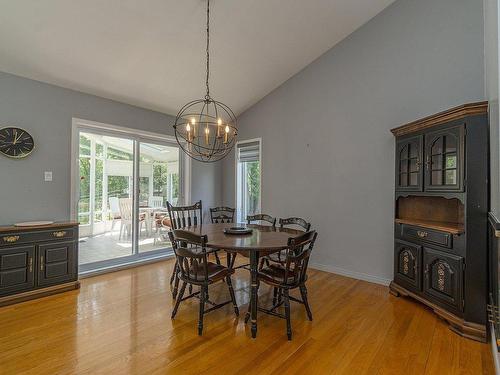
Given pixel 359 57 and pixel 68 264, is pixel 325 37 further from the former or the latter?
pixel 68 264

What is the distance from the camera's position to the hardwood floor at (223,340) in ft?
6.08

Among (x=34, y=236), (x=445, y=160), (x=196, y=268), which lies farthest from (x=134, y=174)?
(x=445, y=160)

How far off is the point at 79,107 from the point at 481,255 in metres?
4.91

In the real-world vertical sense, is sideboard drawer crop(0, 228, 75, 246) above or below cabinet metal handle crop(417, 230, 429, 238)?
below

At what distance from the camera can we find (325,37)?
3.74 meters

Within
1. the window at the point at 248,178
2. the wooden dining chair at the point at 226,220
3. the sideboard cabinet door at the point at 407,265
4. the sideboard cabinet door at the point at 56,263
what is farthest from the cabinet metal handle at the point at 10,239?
the sideboard cabinet door at the point at 407,265

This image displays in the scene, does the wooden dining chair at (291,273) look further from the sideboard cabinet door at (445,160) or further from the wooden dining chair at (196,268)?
the sideboard cabinet door at (445,160)

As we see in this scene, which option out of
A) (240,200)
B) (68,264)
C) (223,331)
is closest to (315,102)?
(240,200)

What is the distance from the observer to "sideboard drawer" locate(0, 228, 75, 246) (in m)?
2.81

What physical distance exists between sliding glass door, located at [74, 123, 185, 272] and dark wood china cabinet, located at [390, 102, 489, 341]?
3.72 metres

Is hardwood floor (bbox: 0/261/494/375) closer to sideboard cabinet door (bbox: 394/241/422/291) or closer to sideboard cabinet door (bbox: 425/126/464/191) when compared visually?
sideboard cabinet door (bbox: 394/241/422/291)

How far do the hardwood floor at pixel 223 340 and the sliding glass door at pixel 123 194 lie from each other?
1.10 meters

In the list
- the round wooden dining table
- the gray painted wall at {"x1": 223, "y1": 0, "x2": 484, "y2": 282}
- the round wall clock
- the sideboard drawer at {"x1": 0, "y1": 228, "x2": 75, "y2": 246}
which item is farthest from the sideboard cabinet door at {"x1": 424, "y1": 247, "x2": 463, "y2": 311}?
the round wall clock

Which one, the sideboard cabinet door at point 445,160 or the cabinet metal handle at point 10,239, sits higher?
the sideboard cabinet door at point 445,160
